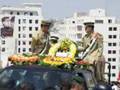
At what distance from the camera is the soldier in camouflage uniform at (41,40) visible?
1205 centimetres

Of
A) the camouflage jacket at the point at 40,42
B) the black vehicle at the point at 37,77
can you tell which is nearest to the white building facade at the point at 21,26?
the camouflage jacket at the point at 40,42

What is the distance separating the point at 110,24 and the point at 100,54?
134 metres

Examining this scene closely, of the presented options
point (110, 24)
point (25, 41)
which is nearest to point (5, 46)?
point (25, 41)

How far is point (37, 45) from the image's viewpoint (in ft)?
40.1

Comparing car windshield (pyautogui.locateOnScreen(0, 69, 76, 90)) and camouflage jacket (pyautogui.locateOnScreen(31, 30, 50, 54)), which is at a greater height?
camouflage jacket (pyautogui.locateOnScreen(31, 30, 50, 54))

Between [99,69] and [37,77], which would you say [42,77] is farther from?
[99,69]

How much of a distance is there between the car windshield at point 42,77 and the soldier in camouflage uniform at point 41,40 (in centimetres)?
233

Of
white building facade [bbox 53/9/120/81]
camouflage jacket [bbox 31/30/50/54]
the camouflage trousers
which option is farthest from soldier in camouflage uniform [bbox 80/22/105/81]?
white building facade [bbox 53/9/120/81]

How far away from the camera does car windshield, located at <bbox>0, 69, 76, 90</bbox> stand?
9453 millimetres

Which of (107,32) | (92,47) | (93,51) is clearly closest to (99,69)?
(93,51)

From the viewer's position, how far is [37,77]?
31.5 feet

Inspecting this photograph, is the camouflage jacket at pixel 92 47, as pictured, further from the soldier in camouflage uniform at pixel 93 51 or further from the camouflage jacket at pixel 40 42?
the camouflage jacket at pixel 40 42

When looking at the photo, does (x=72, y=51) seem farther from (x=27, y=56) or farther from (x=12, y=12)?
(x=12, y=12)

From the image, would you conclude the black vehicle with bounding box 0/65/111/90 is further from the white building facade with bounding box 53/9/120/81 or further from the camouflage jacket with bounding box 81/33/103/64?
the white building facade with bounding box 53/9/120/81
